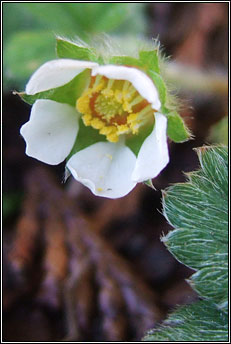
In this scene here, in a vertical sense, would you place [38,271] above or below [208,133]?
below

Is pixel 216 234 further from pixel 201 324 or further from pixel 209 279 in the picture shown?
pixel 201 324

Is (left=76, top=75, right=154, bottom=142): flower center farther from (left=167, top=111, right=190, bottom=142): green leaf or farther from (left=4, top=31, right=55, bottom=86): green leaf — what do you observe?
(left=4, top=31, right=55, bottom=86): green leaf

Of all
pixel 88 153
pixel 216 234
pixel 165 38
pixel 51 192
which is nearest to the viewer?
pixel 216 234

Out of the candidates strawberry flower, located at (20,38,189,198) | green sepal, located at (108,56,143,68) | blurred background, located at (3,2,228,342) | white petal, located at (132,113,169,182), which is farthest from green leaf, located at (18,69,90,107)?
blurred background, located at (3,2,228,342)

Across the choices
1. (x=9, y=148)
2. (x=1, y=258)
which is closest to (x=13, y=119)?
(x=9, y=148)

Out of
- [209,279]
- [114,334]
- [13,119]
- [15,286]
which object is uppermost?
[13,119]

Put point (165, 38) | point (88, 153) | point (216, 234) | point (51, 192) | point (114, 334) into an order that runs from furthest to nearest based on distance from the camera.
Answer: point (165, 38)
point (51, 192)
point (114, 334)
point (88, 153)
point (216, 234)

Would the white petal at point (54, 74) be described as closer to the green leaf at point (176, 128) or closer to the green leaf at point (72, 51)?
the green leaf at point (72, 51)

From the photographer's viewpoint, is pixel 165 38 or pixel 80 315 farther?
pixel 165 38
